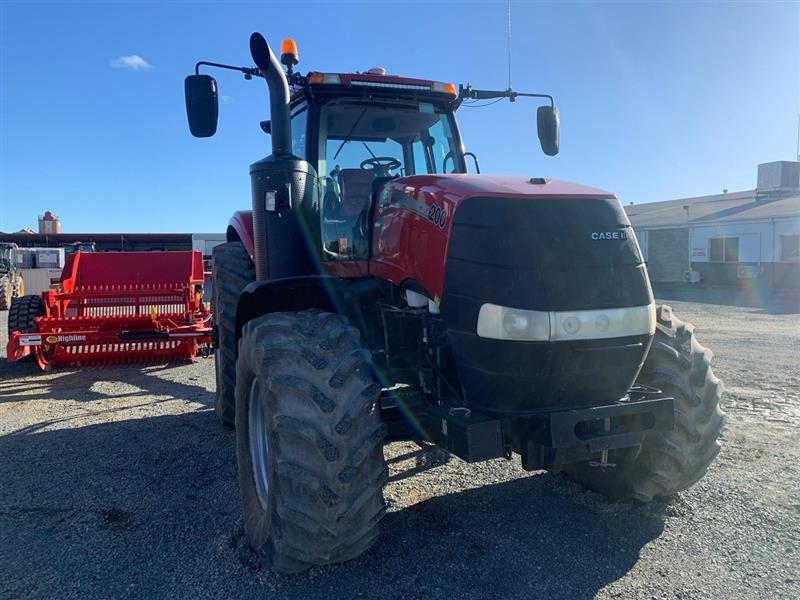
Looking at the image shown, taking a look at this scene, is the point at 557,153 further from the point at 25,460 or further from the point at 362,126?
the point at 25,460

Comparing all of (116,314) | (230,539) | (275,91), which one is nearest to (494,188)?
(275,91)

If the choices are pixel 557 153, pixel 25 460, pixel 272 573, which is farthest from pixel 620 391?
pixel 25 460

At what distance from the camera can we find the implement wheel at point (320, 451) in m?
2.55

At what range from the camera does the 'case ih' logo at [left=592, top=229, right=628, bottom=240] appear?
272cm

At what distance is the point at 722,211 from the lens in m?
27.3

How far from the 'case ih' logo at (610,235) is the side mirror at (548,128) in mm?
1768

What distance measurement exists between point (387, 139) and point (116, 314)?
5632 mm

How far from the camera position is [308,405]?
2.61m

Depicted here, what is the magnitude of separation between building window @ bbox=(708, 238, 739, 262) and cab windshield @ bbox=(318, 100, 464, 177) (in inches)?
924

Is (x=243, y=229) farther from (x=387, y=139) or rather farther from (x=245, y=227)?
A: (x=387, y=139)

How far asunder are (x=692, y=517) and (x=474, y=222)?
2.09 m

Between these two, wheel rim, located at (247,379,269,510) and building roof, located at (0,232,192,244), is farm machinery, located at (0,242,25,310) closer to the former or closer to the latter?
building roof, located at (0,232,192,244)

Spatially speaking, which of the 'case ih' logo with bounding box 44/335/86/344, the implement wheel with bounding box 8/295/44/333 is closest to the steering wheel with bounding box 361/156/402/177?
the 'case ih' logo with bounding box 44/335/86/344

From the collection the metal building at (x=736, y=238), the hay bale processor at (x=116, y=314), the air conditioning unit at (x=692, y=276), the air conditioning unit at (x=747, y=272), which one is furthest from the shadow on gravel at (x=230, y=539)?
the air conditioning unit at (x=692, y=276)
